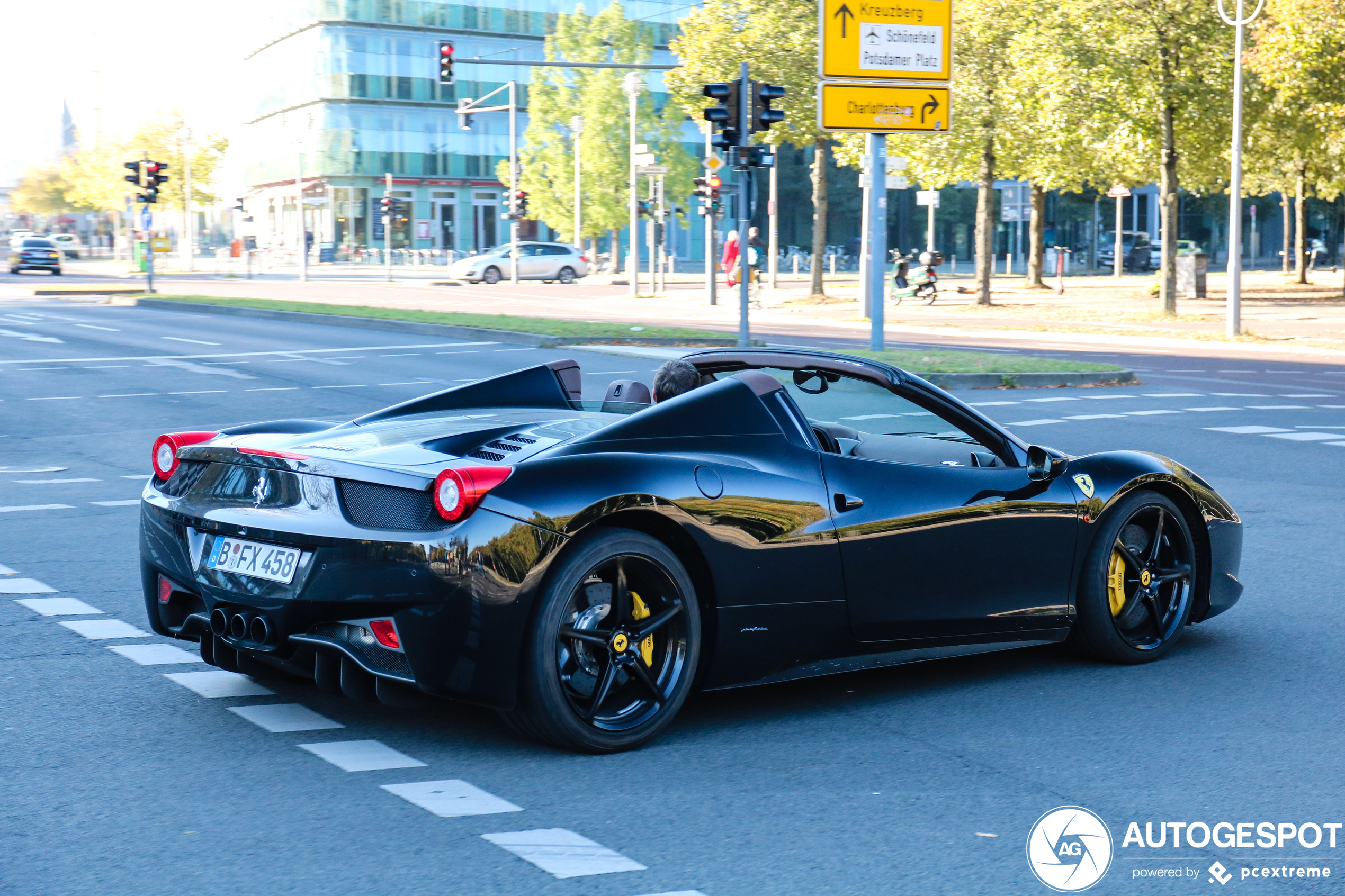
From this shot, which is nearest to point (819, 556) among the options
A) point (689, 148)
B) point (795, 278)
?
point (795, 278)

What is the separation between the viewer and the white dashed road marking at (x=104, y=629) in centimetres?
631

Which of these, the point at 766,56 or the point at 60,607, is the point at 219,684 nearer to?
the point at 60,607

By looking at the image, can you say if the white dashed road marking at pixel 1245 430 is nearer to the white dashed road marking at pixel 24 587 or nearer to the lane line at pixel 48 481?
the lane line at pixel 48 481

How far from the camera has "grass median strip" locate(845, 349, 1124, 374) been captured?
19188 mm

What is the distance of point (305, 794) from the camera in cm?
431

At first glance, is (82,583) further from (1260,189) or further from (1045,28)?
(1260,189)

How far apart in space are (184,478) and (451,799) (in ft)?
5.40

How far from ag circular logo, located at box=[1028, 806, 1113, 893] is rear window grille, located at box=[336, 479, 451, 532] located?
5.92ft

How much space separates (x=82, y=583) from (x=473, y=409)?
272 cm

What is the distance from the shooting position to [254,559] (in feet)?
15.7

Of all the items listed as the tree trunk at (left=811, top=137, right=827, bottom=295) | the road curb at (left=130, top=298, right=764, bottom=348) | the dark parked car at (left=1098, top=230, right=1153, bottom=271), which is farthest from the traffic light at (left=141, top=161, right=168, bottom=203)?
the dark parked car at (left=1098, top=230, right=1153, bottom=271)

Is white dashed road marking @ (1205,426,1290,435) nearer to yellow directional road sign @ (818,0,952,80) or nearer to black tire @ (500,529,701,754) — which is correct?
yellow directional road sign @ (818,0,952,80)

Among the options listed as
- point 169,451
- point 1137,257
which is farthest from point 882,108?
point 1137,257

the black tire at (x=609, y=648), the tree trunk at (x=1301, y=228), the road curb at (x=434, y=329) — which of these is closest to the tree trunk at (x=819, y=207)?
the road curb at (x=434, y=329)
